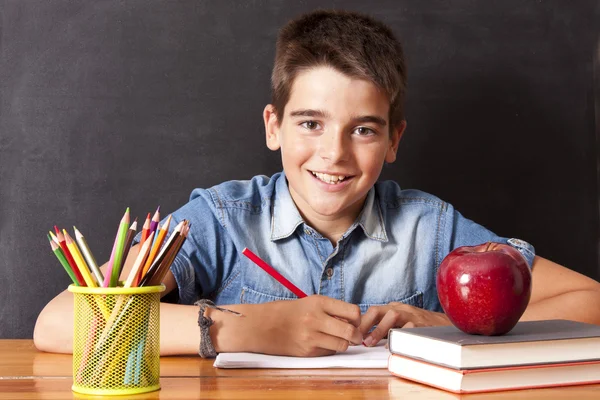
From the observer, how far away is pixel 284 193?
5.35ft

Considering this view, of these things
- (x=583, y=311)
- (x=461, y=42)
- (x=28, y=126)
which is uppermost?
(x=461, y=42)

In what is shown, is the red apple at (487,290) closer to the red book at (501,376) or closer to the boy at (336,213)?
the red book at (501,376)

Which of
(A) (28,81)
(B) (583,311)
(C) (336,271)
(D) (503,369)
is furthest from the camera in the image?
(A) (28,81)

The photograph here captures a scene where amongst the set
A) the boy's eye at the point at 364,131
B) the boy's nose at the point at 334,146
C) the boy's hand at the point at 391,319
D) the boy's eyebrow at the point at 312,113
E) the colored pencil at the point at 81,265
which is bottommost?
the boy's hand at the point at 391,319

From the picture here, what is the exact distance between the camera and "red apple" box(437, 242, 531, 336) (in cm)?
96

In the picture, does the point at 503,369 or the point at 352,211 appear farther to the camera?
the point at 352,211

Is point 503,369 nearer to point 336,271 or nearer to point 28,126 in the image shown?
point 336,271

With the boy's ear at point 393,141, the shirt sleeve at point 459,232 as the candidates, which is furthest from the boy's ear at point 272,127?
the shirt sleeve at point 459,232

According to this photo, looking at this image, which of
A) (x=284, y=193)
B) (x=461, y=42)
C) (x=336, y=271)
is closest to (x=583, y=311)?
(x=336, y=271)

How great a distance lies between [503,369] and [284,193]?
0.79 m

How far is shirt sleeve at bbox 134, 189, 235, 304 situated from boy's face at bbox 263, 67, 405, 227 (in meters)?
0.19

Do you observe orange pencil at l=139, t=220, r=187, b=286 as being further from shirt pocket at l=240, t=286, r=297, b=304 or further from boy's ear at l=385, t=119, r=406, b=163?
boy's ear at l=385, t=119, r=406, b=163

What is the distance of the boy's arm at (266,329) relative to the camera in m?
1.14

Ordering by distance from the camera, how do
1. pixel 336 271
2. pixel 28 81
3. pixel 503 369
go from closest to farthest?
pixel 503 369, pixel 336 271, pixel 28 81
